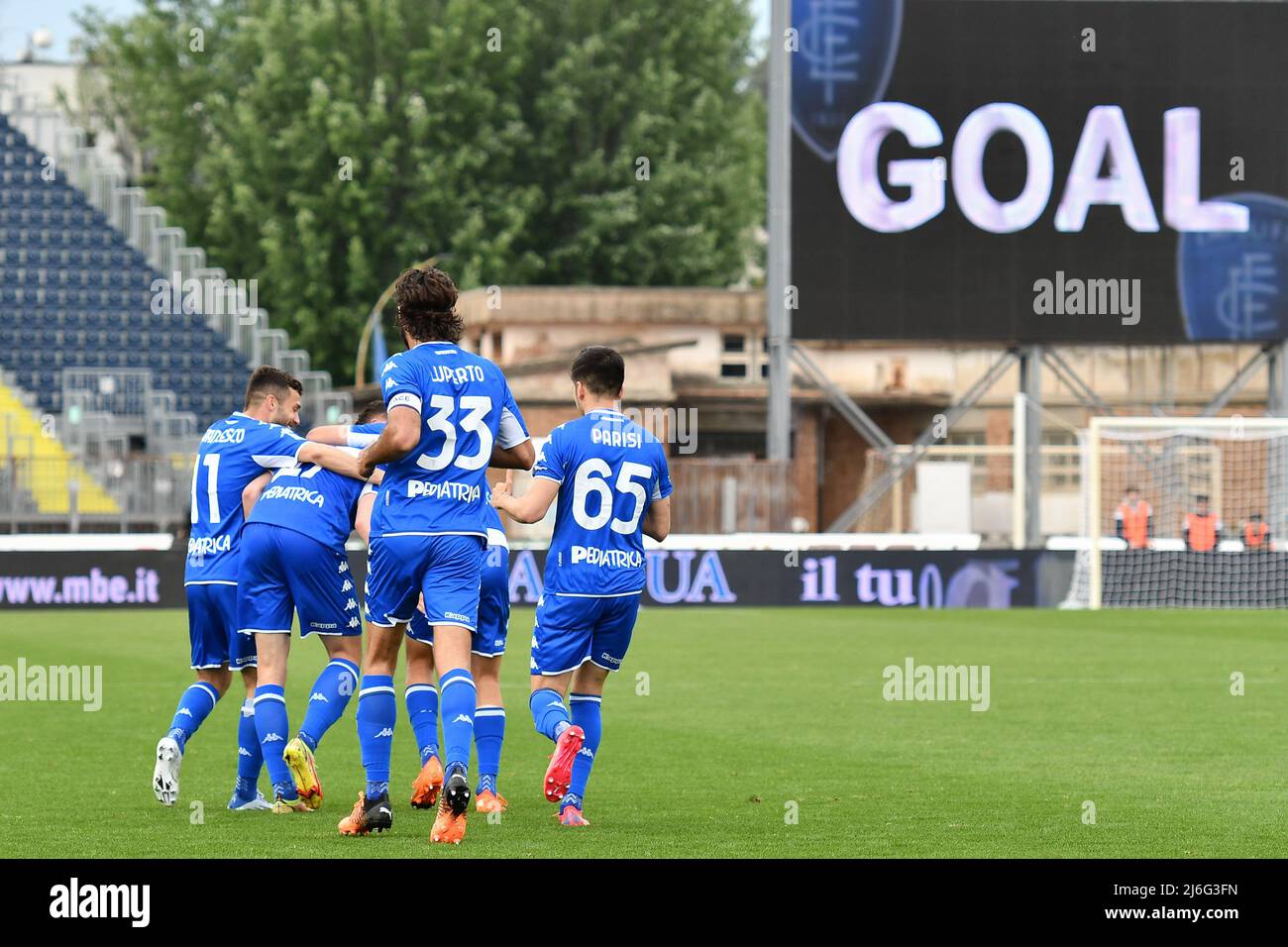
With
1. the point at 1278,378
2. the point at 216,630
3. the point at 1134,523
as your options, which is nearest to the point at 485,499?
the point at 216,630

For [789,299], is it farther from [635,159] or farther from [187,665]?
[635,159]

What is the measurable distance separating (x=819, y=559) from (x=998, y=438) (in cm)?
2186

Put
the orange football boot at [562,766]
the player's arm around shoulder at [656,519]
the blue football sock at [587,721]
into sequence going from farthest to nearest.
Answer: the player's arm around shoulder at [656,519] < the blue football sock at [587,721] < the orange football boot at [562,766]

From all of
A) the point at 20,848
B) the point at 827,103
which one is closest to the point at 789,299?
the point at 827,103

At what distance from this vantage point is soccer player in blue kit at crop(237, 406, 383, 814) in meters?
9.19

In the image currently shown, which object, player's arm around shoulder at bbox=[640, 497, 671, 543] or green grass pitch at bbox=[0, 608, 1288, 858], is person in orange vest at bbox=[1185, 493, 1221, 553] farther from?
player's arm around shoulder at bbox=[640, 497, 671, 543]

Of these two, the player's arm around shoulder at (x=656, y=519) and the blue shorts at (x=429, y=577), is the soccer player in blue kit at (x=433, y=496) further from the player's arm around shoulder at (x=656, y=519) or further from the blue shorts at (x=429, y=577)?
the player's arm around shoulder at (x=656, y=519)

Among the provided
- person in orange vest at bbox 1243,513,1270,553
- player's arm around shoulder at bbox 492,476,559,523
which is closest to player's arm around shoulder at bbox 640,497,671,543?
player's arm around shoulder at bbox 492,476,559,523

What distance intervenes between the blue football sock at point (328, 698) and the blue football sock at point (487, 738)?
81cm

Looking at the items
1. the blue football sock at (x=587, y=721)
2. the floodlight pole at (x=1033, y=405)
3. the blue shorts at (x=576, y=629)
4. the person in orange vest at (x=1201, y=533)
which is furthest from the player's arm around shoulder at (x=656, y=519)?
the floodlight pole at (x=1033, y=405)

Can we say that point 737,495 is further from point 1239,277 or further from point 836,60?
point 1239,277

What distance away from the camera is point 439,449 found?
819 cm

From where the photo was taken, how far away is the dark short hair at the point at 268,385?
31.3 feet
